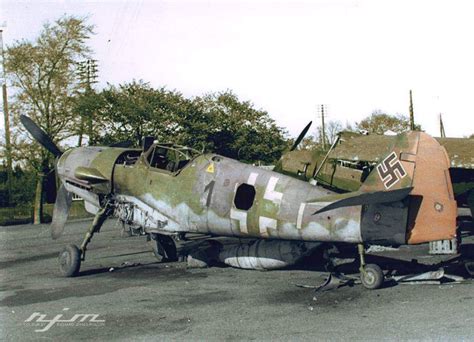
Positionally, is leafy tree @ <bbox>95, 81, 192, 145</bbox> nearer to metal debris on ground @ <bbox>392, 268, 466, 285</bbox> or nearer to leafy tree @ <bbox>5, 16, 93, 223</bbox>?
leafy tree @ <bbox>5, 16, 93, 223</bbox>

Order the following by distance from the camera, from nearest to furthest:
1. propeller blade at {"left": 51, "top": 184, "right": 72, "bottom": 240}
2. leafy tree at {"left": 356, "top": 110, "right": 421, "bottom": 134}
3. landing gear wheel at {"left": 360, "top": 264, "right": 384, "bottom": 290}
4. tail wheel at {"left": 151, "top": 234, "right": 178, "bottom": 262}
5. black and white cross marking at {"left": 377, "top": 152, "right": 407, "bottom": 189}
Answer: black and white cross marking at {"left": 377, "top": 152, "right": 407, "bottom": 189}, landing gear wheel at {"left": 360, "top": 264, "right": 384, "bottom": 290}, tail wheel at {"left": 151, "top": 234, "right": 178, "bottom": 262}, propeller blade at {"left": 51, "top": 184, "right": 72, "bottom": 240}, leafy tree at {"left": 356, "top": 110, "right": 421, "bottom": 134}

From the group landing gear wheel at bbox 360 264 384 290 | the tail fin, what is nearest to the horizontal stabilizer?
the tail fin

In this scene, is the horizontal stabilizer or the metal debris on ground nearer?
the horizontal stabilizer

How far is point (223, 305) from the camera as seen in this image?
9.32 m

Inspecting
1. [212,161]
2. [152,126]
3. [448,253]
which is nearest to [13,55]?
[152,126]

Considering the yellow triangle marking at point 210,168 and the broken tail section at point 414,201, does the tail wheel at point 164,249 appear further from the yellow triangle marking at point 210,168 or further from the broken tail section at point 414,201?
the broken tail section at point 414,201

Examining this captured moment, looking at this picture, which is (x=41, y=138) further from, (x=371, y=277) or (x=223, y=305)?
(x=371, y=277)

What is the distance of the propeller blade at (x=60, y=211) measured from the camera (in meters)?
14.7

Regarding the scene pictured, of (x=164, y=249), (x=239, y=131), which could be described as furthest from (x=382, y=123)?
(x=164, y=249)

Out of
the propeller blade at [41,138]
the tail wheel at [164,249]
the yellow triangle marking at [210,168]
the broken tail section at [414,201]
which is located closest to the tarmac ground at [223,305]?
the tail wheel at [164,249]
